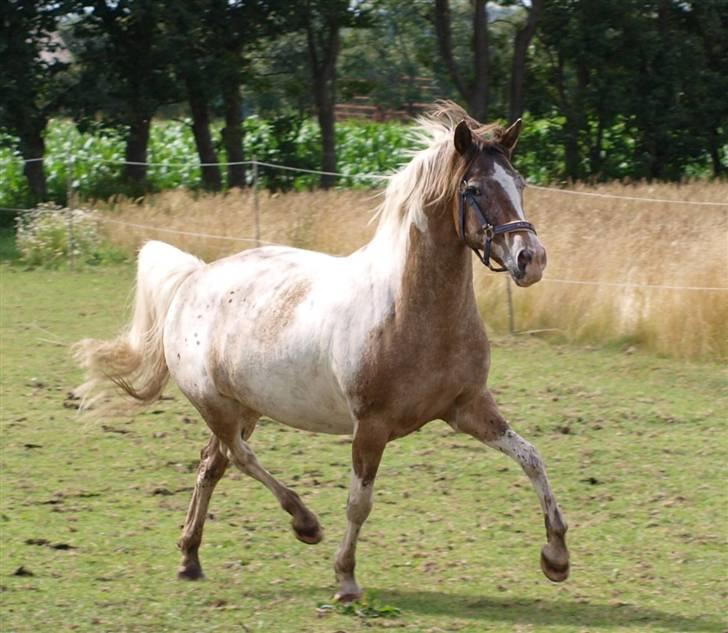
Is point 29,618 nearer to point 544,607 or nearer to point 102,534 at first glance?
point 102,534

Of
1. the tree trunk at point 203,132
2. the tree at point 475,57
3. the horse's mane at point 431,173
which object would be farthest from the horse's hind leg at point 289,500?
the tree at point 475,57

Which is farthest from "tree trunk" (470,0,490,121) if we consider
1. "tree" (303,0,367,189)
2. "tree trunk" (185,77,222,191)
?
"tree trunk" (185,77,222,191)

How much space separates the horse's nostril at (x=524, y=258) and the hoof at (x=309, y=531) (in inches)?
63.3

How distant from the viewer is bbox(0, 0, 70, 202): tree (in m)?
21.6

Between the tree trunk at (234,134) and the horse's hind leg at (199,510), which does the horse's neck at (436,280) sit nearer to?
the horse's hind leg at (199,510)

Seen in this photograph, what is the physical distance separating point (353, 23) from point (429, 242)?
20042 millimetres

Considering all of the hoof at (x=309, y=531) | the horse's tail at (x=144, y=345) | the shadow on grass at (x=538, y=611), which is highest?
the horse's tail at (x=144, y=345)

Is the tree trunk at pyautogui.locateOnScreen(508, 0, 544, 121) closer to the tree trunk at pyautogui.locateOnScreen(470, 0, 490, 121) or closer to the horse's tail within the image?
the tree trunk at pyautogui.locateOnScreen(470, 0, 490, 121)

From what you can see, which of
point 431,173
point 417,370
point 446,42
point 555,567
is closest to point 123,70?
point 446,42

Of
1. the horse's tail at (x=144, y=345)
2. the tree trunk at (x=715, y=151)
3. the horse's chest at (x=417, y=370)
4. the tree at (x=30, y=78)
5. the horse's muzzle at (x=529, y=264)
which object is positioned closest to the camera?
the horse's muzzle at (x=529, y=264)

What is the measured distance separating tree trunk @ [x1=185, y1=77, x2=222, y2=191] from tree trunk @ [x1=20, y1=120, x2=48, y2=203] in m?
2.68

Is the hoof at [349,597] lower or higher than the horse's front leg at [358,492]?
lower

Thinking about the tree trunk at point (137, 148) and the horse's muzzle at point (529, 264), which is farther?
the tree trunk at point (137, 148)

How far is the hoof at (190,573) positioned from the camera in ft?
18.5
